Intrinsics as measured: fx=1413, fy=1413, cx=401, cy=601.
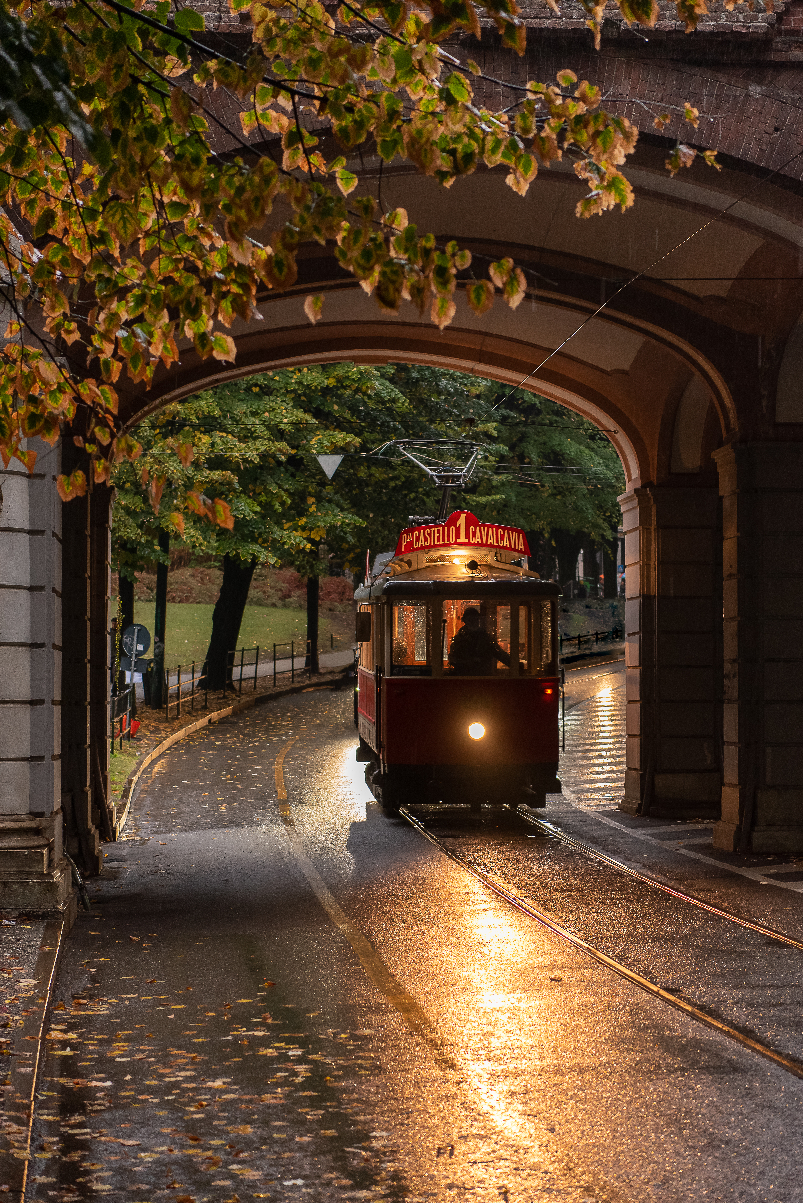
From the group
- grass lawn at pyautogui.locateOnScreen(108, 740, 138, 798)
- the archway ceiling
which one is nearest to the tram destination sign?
the archway ceiling

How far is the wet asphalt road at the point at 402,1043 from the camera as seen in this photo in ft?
17.6

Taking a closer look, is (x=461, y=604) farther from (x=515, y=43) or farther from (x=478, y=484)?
(x=478, y=484)

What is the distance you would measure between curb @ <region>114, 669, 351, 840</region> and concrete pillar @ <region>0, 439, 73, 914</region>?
5355 mm

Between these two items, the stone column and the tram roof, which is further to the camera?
the tram roof

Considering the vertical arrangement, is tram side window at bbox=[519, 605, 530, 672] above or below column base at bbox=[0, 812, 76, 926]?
above

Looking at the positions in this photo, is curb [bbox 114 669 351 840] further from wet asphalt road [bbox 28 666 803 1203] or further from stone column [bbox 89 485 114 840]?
wet asphalt road [bbox 28 666 803 1203]

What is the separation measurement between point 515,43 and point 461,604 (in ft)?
39.1

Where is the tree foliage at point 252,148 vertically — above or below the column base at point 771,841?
above

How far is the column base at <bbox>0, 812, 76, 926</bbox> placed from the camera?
10734 mm

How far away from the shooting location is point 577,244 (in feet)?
47.9

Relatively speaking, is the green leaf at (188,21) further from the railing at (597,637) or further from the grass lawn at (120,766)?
the railing at (597,637)

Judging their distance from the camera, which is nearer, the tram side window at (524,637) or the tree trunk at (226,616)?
the tram side window at (524,637)

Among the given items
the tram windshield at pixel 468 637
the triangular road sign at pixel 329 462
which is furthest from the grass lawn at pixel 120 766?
the triangular road sign at pixel 329 462

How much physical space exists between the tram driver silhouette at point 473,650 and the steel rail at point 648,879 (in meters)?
2.04
